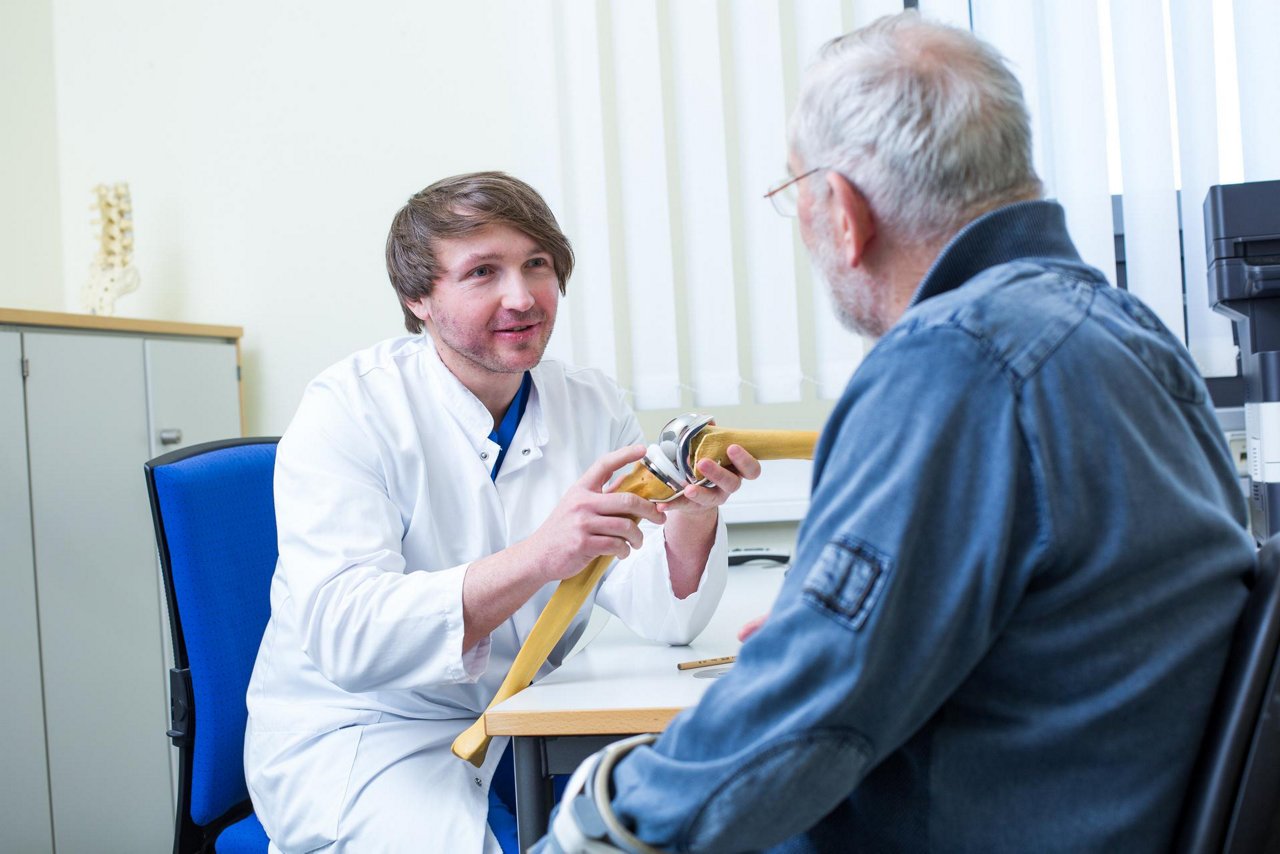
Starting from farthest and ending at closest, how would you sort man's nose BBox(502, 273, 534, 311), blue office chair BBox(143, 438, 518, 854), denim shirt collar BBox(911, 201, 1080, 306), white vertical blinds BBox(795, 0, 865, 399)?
white vertical blinds BBox(795, 0, 865, 399) < man's nose BBox(502, 273, 534, 311) < blue office chair BBox(143, 438, 518, 854) < denim shirt collar BBox(911, 201, 1080, 306)

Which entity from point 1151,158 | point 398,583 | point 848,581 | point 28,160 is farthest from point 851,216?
point 28,160

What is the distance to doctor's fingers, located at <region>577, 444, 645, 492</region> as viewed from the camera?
4.44ft

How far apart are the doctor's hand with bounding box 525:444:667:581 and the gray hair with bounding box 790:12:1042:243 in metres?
0.58

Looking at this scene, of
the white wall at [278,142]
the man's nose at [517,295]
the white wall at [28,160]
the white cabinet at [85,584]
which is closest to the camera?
the man's nose at [517,295]

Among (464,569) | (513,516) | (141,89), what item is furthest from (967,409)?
(141,89)

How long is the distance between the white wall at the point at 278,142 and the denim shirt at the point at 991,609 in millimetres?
2282

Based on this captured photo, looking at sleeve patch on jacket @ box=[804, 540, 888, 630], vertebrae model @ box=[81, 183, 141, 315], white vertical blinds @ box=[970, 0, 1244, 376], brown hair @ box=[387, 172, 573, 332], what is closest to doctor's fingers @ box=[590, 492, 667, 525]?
brown hair @ box=[387, 172, 573, 332]

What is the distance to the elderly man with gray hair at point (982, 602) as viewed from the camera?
66 centimetres

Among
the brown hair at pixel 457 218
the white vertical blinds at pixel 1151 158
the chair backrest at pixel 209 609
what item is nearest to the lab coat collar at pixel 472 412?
the brown hair at pixel 457 218

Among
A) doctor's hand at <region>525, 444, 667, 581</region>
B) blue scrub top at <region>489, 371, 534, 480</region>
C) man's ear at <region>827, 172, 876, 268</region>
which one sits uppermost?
man's ear at <region>827, 172, 876, 268</region>

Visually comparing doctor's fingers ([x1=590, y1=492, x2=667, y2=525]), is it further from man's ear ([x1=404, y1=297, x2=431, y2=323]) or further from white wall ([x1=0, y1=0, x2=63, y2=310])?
white wall ([x1=0, y1=0, x2=63, y2=310])

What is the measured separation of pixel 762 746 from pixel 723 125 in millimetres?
2205

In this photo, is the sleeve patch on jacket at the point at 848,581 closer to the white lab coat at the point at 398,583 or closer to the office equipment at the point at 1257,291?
the white lab coat at the point at 398,583

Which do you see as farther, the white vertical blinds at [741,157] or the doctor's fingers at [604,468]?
the white vertical blinds at [741,157]
